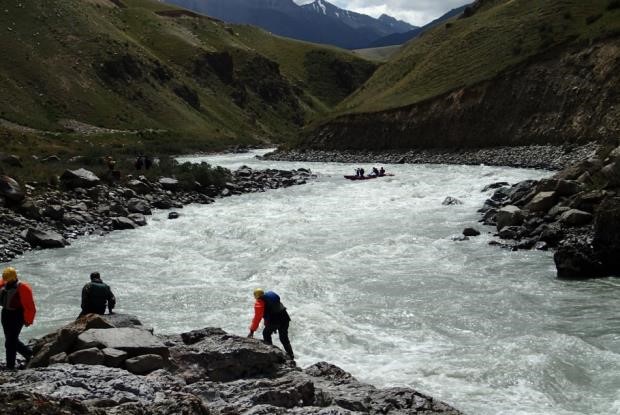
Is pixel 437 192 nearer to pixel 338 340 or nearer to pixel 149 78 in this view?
pixel 338 340

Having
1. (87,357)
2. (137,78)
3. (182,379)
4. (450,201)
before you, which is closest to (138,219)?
(450,201)

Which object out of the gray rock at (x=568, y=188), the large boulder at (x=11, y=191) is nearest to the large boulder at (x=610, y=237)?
the gray rock at (x=568, y=188)

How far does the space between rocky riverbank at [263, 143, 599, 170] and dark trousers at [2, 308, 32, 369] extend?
3682cm

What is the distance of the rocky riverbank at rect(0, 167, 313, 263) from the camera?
89.7ft

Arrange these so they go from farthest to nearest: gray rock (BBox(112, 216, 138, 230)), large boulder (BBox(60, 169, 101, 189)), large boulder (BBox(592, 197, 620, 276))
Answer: large boulder (BBox(60, 169, 101, 189))
gray rock (BBox(112, 216, 138, 230))
large boulder (BBox(592, 197, 620, 276))

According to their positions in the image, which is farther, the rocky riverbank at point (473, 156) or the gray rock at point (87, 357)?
the rocky riverbank at point (473, 156)

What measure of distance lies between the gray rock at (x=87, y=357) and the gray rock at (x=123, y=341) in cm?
41

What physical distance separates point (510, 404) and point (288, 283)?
10.3 m

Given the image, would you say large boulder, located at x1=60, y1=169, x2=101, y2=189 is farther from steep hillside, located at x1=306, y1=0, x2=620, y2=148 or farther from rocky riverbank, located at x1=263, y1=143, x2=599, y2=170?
steep hillside, located at x1=306, y1=0, x2=620, y2=148

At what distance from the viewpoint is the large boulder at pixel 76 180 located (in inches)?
1420

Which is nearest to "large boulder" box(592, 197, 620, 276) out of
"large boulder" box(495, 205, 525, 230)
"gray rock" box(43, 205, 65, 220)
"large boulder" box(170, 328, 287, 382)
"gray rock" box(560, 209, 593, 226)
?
"gray rock" box(560, 209, 593, 226)

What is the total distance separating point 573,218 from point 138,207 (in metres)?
23.7

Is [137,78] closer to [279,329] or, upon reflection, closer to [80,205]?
[80,205]

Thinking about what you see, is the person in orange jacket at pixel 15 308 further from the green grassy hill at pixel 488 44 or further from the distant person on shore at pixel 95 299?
the green grassy hill at pixel 488 44
